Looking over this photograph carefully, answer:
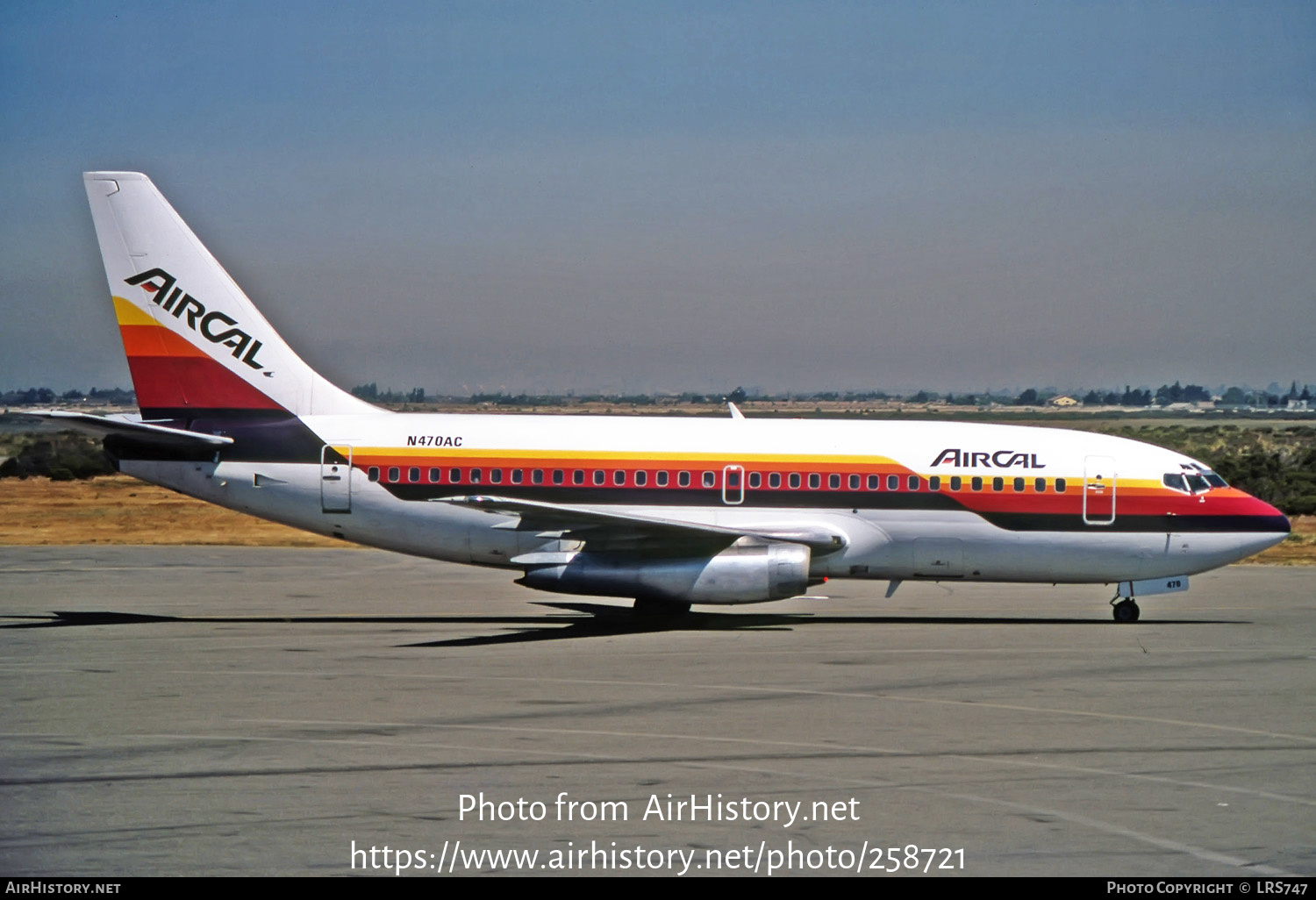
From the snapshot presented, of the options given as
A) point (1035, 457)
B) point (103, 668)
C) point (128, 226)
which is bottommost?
point (103, 668)

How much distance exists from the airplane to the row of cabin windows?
0.12 ft

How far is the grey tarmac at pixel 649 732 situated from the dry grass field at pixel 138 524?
15568 mm

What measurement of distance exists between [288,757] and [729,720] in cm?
515

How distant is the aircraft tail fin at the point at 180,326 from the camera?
27.5m

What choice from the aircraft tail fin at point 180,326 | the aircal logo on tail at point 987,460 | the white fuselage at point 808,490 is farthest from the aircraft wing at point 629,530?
the aircraft tail fin at point 180,326

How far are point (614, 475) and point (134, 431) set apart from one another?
29.5 feet

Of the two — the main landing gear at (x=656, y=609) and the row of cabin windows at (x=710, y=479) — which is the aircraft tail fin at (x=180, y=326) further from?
the main landing gear at (x=656, y=609)

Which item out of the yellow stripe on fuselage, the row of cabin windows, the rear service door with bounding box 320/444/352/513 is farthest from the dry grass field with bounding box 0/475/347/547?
the row of cabin windows

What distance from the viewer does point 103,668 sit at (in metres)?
20.4

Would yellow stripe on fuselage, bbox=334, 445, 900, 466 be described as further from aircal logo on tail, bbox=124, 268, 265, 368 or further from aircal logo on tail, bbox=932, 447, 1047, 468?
aircal logo on tail, bbox=124, 268, 265, 368

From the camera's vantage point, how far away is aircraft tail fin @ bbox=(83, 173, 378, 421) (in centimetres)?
2748

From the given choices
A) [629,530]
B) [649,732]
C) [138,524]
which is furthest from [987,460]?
[138,524]

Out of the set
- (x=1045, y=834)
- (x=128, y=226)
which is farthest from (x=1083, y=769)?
(x=128, y=226)

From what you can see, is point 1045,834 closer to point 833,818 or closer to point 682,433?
point 833,818
